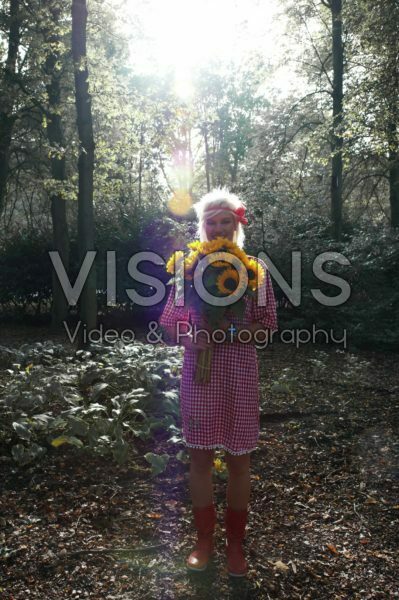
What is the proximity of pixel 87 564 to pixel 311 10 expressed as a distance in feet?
43.4

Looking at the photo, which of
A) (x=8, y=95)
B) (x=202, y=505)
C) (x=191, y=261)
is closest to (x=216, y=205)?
(x=191, y=261)

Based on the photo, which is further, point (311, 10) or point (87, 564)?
point (311, 10)

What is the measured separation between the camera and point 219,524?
307cm

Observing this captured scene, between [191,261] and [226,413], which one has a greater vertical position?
[191,261]

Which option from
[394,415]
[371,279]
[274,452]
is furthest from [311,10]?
[274,452]

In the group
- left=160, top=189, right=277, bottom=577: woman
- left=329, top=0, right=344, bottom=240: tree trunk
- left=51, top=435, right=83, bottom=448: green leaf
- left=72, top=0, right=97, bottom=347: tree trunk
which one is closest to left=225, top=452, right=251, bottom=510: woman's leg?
left=160, top=189, right=277, bottom=577: woman

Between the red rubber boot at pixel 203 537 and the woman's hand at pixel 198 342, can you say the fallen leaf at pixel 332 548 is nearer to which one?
the red rubber boot at pixel 203 537

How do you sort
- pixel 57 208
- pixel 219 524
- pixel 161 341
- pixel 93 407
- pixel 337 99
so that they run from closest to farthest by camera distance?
1. pixel 219 524
2. pixel 93 407
3. pixel 161 341
4. pixel 57 208
5. pixel 337 99

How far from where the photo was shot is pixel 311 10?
41.7ft

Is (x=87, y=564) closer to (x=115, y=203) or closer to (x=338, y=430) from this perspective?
(x=338, y=430)

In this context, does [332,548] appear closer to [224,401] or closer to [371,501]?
[371,501]

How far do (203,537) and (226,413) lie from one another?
0.62 m

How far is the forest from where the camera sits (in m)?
2.79

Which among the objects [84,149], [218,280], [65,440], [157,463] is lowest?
[157,463]
